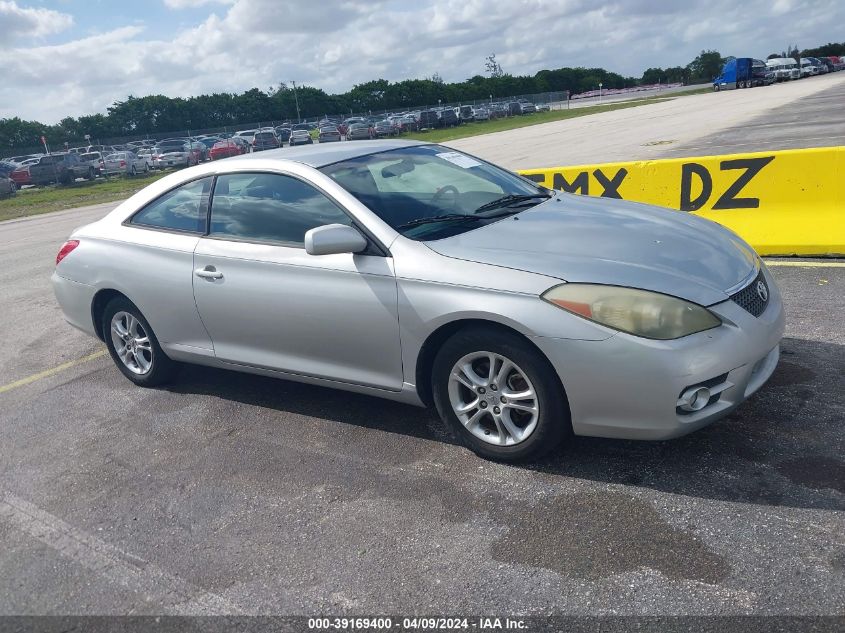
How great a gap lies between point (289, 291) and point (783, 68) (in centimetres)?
8168

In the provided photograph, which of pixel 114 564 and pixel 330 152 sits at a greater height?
pixel 330 152

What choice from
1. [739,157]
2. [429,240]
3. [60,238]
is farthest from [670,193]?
[60,238]

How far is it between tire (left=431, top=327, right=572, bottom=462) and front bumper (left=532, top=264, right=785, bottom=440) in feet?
0.28

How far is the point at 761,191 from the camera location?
7.20 meters

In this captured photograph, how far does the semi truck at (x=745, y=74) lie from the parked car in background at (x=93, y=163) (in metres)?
54.5

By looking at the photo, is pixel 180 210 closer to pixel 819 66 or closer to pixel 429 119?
pixel 429 119

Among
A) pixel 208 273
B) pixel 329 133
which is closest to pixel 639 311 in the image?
pixel 208 273

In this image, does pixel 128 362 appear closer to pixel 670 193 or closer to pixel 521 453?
pixel 521 453

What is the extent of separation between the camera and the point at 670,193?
772cm

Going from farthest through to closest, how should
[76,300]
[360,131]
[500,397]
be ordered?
[360,131] < [76,300] < [500,397]

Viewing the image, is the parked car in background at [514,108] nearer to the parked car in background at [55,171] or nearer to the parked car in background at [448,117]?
the parked car in background at [448,117]

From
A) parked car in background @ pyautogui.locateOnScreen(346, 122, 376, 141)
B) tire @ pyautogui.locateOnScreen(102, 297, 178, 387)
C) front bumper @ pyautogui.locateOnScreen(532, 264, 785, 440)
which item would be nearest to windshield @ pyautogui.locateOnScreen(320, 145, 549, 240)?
front bumper @ pyautogui.locateOnScreen(532, 264, 785, 440)

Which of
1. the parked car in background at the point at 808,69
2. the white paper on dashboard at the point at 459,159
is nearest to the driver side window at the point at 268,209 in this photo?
the white paper on dashboard at the point at 459,159

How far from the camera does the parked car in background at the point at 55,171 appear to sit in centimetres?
3678
